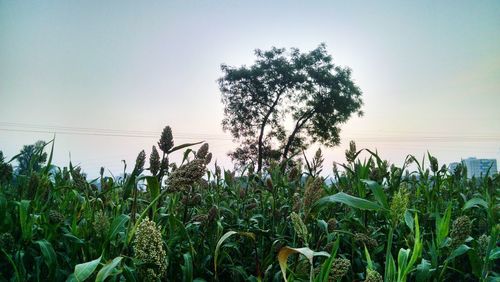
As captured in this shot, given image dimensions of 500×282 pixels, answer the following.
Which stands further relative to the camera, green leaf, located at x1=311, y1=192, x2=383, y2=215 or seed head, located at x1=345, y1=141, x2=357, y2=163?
seed head, located at x1=345, y1=141, x2=357, y2=163

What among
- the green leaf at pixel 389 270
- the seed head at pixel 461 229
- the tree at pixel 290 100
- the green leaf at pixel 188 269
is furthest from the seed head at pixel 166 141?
the tree at pixel 290 100

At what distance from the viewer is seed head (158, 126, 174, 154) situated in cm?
130

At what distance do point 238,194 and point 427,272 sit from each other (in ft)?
4.33

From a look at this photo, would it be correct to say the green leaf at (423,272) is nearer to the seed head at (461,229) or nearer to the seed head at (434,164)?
the seed head at (461,229)

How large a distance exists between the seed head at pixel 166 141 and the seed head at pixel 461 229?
0.93m

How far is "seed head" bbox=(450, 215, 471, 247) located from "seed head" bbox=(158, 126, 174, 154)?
0.93 meters

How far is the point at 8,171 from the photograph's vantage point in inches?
79.9

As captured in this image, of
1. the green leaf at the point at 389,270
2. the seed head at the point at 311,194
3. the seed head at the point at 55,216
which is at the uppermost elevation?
the seed head at the point at 311,194

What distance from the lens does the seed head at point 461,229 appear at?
3.67ft

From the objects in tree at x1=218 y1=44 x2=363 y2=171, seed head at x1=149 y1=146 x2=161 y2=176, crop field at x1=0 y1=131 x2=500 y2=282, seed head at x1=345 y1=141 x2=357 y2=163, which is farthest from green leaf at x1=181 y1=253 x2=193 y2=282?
tree at x1=218 y1=44 x2=363 y2=171

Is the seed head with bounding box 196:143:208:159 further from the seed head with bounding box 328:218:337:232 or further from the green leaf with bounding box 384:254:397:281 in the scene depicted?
the green leaf with bounding box 384:254:397:281

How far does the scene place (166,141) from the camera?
1.30 meters

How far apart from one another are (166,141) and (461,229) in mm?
958

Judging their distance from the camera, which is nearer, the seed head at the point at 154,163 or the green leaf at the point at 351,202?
the green leaf at the point at 351,202
